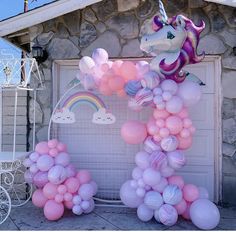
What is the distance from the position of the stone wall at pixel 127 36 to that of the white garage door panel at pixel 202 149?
9.1 inches

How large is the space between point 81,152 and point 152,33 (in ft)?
7.62

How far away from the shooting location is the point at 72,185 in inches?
177

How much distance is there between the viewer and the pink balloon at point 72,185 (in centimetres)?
449

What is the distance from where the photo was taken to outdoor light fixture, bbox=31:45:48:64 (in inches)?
214

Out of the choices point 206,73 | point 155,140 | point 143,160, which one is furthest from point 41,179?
point 206,73

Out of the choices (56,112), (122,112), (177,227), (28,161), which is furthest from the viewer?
(122,112)

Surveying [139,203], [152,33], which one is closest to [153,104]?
[152,33]

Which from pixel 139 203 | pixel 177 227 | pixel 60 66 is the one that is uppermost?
pixel 60 66

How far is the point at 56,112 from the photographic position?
5023mm

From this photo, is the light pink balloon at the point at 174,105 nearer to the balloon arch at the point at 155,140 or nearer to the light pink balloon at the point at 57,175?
the balloon arch at the point at 155,140

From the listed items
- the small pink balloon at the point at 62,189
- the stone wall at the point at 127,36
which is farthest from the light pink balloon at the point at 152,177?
the stone wall at the point at 127,36

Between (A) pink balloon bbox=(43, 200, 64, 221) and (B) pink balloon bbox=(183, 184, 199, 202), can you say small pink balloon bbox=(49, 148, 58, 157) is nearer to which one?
(A) pink balloon bbox=(43, 200, 64, 221)

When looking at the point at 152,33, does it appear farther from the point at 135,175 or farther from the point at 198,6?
the point at 135,175

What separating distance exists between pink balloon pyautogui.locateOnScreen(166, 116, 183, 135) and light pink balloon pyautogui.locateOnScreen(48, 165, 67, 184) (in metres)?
1.52
